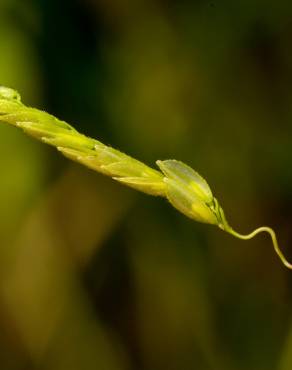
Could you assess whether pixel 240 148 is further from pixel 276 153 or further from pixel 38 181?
pixel 38 181

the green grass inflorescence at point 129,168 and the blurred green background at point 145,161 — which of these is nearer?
the green grass inflorescence at point 129,168

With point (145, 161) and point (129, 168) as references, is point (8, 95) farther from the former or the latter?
point (145, 161)

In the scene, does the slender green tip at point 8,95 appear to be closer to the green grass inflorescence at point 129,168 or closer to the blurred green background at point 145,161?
the green grass inflorescence at point 129,168

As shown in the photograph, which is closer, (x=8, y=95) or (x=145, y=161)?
(x=8, y=95)

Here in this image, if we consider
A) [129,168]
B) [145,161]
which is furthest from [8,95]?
[145,161]

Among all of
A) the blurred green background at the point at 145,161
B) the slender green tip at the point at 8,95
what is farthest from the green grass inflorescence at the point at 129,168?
the blurred green background at the point at 145,161

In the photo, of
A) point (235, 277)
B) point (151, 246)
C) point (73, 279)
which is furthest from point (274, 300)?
point (73, 279)

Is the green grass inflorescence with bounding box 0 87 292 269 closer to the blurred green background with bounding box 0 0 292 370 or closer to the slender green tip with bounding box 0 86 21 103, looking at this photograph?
the slender green tip with bounding box 0 86 21 103

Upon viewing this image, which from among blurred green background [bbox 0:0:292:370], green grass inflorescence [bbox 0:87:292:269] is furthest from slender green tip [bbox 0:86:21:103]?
blurred green background [bbox 0:0:292:370]

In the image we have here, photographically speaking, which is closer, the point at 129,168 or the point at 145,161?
the point at 129,168

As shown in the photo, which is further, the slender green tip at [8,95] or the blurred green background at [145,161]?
the blurred green background at [145,161]
